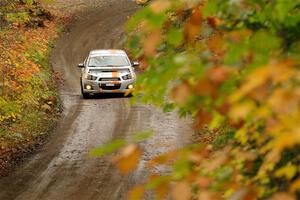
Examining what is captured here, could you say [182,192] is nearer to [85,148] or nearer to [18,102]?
[85,148]

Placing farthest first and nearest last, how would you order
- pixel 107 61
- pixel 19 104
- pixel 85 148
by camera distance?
pixel 107 61, pixel 19 104, pixel 85 148

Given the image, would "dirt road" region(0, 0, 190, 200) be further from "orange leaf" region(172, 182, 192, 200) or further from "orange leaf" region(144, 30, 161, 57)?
"orange leaf" region(172, 182, 192, 200)

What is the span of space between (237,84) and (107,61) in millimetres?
18238

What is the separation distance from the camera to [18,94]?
46.7 feet

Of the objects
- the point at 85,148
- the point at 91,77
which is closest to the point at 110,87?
the point at 91,77

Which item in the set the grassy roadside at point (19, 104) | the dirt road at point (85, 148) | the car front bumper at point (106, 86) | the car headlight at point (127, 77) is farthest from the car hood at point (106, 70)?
the grassy roadside at point (19, 104)

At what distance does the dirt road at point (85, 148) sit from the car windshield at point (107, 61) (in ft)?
4.14

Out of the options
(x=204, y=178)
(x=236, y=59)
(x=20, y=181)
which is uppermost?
(x=236, y=59)

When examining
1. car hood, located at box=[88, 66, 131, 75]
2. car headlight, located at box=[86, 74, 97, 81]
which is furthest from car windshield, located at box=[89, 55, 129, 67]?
car headlight, located at box=[86, 74, 97, 81]

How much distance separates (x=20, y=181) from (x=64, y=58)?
19.8 m

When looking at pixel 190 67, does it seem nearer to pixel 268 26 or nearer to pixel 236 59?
pixel 236 59

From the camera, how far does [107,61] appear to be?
21.1 meters

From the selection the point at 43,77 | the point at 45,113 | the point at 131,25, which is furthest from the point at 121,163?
the point at 43,77

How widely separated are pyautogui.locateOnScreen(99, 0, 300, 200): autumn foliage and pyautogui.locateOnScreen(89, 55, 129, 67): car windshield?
17359mm
